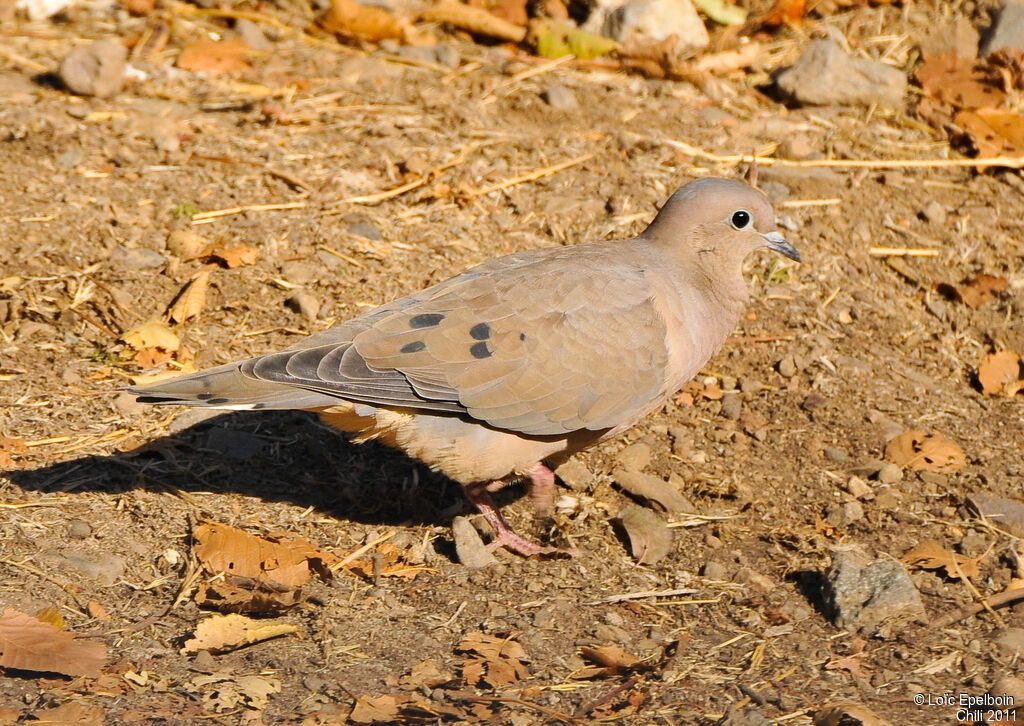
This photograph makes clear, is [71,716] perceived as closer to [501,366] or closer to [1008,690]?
Answer: [501,366]

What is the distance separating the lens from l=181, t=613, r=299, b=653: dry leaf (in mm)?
3547

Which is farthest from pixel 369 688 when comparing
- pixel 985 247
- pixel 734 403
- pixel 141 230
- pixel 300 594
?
pixel 985 247

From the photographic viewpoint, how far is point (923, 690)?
11.6ft

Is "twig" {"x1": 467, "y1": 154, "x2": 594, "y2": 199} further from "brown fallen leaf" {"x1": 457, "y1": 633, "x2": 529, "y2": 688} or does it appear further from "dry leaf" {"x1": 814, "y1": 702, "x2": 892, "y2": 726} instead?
"dry leaf" {"x1": 814, "y1": 702, "x2": 892, "y2": 726}

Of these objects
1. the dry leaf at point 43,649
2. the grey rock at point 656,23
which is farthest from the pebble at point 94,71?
the dry leaf at point 43,649

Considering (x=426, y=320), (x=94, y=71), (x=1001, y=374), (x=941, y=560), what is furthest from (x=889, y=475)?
(x=94, y=71)

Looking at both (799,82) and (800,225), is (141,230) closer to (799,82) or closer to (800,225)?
(800,225)

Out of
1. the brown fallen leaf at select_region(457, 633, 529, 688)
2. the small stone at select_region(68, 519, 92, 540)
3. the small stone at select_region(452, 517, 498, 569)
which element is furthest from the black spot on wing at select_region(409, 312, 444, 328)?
the small stone at select_region(68, 519, 92, 540)

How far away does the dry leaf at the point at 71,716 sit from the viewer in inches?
122

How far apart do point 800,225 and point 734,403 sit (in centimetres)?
137

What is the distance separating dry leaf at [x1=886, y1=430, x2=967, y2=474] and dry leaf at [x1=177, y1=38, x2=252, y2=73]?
4369mm

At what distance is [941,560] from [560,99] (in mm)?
3593

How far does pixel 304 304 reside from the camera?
5102 millimetres

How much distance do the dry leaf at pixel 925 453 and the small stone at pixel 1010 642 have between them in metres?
0.96
